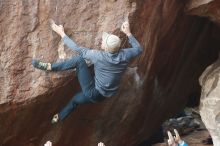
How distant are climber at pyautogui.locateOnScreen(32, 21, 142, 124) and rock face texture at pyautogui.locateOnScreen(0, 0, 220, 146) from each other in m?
0.27

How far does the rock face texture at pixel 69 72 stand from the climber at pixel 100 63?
273mm

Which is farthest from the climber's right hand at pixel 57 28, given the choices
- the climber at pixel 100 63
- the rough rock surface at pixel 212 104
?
the rough rock surface at pixel 212 104

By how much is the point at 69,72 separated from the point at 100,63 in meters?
0.72

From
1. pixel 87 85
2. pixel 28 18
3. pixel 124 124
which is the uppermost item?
pixel 28 18

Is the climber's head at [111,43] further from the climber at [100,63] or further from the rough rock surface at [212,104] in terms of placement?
the rough rock surface at [212,104]

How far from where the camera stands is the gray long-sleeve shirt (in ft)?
27.5

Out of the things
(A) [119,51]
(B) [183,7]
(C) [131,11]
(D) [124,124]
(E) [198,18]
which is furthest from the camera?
(E) [198,18]

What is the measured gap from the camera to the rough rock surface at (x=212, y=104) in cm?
1089

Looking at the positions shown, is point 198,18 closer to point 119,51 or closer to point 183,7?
point 183,7

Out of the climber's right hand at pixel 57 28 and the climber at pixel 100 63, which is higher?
the climber's right hand at pixel 57 28

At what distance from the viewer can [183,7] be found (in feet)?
36.3

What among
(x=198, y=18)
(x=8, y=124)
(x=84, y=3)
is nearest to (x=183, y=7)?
(x=198, y=18)

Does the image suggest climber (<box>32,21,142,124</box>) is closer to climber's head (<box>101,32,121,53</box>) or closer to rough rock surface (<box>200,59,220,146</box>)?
climber's head (<box>101,32,121,53</box>)

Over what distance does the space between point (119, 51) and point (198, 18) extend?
5.12 metres
